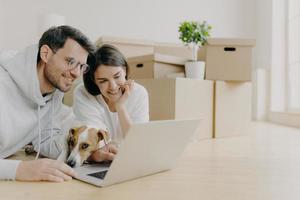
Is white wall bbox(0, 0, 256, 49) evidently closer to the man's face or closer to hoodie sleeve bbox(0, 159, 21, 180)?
the man's face

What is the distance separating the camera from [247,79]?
2068 mm

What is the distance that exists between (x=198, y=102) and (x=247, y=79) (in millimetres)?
366

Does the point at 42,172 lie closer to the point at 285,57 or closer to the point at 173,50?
the point at 173,50

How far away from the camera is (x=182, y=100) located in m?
1.90

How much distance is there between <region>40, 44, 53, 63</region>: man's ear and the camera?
115 centimetres

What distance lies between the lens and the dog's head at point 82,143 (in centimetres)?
106

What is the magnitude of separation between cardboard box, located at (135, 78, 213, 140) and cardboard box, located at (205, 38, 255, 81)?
103 mm

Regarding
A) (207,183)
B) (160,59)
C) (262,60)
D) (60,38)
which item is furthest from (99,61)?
(262,60)

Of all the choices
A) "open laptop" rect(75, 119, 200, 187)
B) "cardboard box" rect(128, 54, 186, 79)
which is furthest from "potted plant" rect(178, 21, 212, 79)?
"open laptop" rect(75, 119, 200, 187)

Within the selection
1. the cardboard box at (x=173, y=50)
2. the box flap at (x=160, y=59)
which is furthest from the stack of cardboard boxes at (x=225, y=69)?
the cardboard box at (x=173, y=50)

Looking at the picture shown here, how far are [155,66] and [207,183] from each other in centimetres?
114

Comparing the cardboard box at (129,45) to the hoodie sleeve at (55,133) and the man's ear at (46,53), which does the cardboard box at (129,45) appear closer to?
the hoodie sleeve at (55,133)

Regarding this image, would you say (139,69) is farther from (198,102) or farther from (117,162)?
(117,162)

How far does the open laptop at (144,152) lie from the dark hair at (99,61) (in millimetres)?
401
